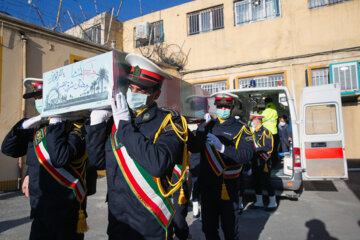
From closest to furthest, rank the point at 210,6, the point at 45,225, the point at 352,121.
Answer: the point at 45,225 < the point at 352,121 < the point at 210,6

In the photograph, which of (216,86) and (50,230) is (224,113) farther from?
(216,86)

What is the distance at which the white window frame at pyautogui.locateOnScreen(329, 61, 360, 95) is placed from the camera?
394 inches

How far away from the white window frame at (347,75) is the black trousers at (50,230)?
1090 cm

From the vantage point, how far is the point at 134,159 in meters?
1.55

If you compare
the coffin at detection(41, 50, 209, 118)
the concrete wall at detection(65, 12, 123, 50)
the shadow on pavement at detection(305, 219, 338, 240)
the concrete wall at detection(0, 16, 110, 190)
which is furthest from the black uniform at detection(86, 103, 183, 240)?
the concrete wall at detection(65, 12, 123, 50)

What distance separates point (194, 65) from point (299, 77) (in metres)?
5.12

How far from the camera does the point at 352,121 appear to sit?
33.8 ft

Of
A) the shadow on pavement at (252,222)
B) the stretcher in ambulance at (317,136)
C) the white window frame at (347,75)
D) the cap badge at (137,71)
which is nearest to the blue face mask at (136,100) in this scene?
the cap badge at (137,71)

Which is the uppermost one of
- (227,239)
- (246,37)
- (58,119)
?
(246,37)

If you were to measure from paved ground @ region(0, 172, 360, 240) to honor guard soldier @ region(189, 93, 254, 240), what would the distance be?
1.13 m

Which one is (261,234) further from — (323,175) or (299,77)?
(299,77)

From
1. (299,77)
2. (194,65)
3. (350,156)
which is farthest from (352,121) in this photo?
(194,65)

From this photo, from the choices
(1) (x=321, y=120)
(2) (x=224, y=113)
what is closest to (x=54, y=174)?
(2) (x=224, y=113)

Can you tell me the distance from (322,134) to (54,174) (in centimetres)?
548
